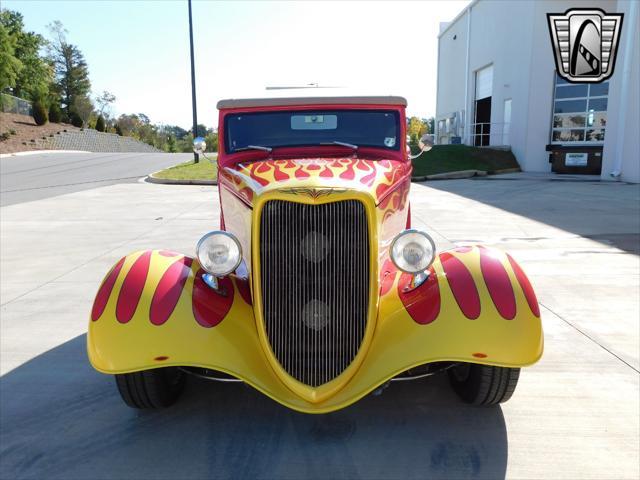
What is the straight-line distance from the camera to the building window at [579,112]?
20.4 metres

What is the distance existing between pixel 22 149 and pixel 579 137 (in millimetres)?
37498

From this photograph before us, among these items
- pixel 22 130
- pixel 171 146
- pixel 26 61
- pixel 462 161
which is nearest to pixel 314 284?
pixel 462 161

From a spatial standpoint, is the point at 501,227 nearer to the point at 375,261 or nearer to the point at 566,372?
the point at 566,372

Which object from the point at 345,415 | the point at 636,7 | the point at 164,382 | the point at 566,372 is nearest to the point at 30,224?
the point at 164,382

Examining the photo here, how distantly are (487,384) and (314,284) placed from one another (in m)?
1.21

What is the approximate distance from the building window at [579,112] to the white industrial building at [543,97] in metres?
0.04

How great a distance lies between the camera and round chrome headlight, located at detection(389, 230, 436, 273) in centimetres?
275

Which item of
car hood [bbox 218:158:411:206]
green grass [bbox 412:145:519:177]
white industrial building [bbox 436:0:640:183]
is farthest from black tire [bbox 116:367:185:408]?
green grass [bbox 412:145:519:177]

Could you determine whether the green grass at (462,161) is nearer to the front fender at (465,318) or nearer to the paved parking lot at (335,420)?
the paved parking lot at (335,420)

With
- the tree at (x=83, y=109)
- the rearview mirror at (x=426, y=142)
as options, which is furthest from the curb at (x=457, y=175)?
the tree at (x=83, y=109)

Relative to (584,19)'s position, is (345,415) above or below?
below

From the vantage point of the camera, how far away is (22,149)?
3781cm

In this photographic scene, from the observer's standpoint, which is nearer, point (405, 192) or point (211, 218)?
point (405, 192)

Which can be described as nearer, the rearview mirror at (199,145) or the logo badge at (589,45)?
the rearview mirror at (199,145)
